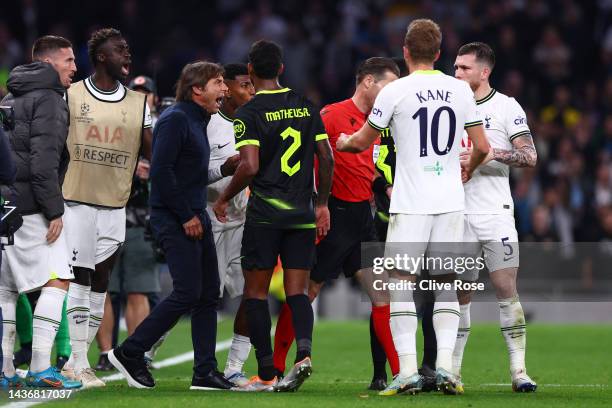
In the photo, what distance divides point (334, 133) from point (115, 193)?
168cm

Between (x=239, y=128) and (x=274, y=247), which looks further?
(x=274, y=247)

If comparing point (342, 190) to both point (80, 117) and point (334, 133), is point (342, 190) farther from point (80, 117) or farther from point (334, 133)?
point (80, 117)

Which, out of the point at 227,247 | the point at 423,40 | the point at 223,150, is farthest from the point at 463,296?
the point at 223,150

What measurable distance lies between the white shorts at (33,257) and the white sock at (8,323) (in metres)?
0.22

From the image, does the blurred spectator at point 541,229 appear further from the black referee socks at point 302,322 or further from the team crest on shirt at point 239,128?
the team crest on shirt at point 239,128

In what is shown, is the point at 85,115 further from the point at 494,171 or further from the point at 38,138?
the point at 494,171

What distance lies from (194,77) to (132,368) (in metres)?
2.05

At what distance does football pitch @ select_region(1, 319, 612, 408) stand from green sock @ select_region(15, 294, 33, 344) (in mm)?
1026

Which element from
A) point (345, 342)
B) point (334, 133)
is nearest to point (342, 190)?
point (334, 133)

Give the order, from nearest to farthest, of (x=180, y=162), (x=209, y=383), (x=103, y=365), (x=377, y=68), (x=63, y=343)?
(x=180, y=162), (x=209, y=383), (x=377, y=68), (x=63, y=343), (x=103, y=365)

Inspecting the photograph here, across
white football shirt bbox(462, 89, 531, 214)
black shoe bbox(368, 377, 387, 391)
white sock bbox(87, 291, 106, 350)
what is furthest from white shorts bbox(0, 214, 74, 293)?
white football shirt bbox(462, 89, 531, 214)

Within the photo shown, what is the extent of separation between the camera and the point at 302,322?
8914mm

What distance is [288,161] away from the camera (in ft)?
29.6

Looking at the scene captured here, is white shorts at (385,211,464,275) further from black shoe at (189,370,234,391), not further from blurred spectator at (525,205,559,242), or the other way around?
blurred spectator at (525,205,559,242)
